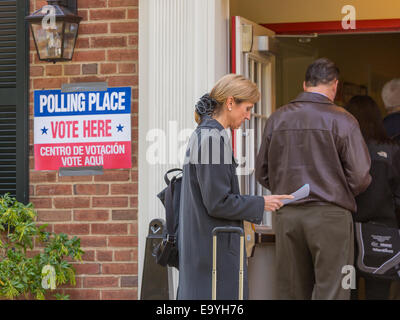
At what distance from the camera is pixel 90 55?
609 centimetres

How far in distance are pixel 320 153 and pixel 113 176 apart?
1.55m

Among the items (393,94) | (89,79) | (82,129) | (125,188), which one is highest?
(89,79)

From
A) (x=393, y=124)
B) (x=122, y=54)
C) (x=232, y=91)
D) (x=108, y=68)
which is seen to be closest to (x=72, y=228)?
(x=108, y=68)

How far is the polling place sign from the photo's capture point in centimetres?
598

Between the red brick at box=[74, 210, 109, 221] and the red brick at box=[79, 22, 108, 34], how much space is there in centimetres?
129

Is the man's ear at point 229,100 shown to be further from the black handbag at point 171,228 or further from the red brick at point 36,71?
the red brick at point 36,71

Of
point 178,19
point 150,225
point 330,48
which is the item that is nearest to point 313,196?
point 150,225

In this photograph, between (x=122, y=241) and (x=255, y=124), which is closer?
(x=122, y=241)

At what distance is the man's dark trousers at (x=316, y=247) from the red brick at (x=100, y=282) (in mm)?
1294

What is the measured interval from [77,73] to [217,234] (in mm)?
2384

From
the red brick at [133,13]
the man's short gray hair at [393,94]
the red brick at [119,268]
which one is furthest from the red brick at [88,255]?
the man's short gray hair at [393,94]

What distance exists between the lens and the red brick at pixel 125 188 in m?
5.97

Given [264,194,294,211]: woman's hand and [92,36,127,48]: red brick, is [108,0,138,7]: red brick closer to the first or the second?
[92,36,127,48]: red brick

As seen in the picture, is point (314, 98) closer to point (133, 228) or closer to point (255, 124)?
point (255, 124)
